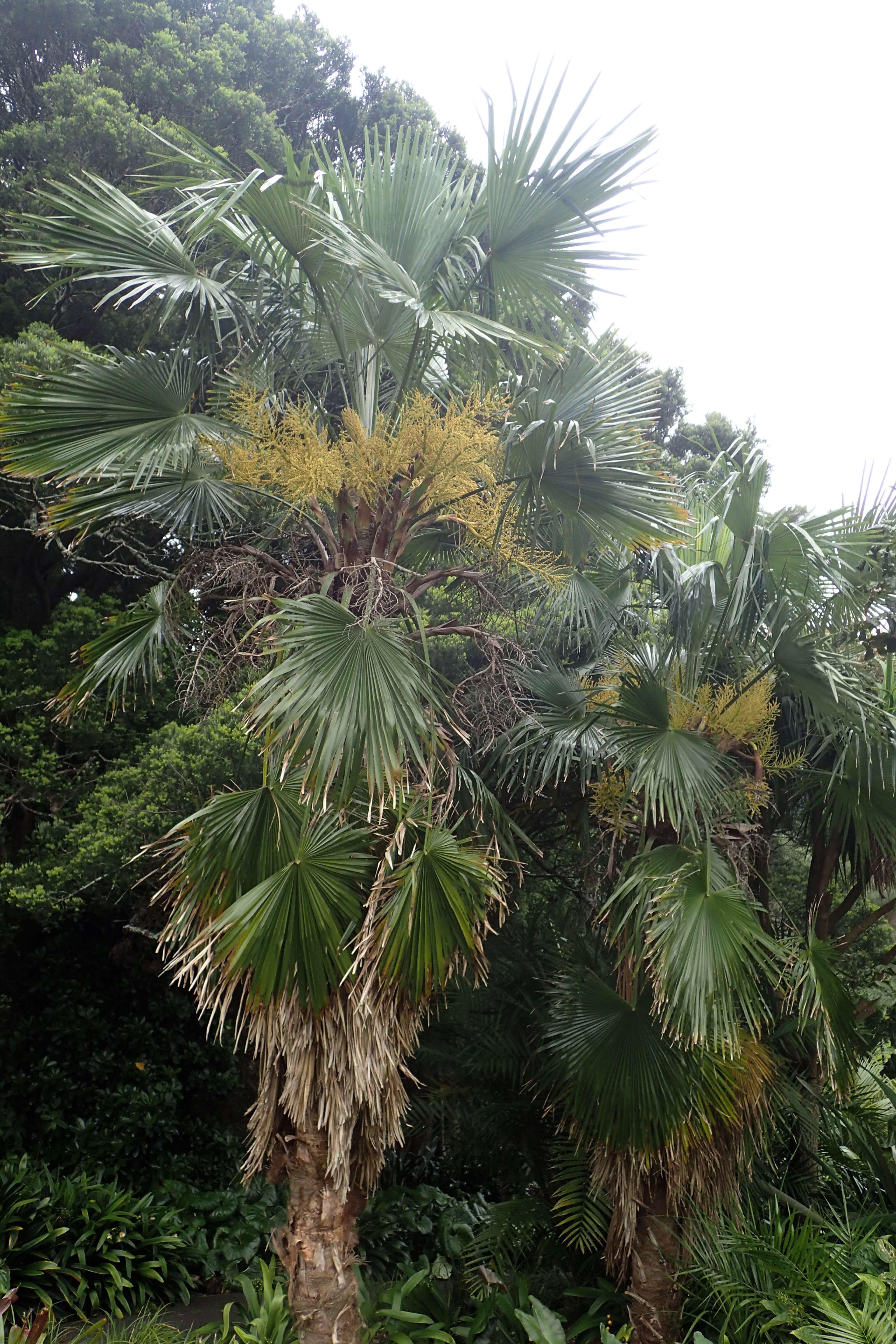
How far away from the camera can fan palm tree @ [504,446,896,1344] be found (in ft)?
12.2

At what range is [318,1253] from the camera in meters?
3.32

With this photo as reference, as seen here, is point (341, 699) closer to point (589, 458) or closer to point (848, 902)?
point (589, 458)

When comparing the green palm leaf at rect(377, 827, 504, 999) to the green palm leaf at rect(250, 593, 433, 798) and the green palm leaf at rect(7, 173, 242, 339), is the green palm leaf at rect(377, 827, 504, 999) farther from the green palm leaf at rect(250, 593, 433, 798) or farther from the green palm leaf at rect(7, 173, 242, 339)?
the green palm leaf at rect(7, 173, 242, 339)

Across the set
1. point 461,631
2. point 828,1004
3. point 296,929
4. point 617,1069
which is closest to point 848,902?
point 828,1004

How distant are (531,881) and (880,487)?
368 cm

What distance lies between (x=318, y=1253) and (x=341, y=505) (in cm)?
293

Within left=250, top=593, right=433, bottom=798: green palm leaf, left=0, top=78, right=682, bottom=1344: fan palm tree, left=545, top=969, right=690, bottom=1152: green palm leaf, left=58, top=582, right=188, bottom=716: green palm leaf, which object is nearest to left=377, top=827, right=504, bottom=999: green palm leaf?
left=0, top=78, right=682, bottom=1344: fan palm tree

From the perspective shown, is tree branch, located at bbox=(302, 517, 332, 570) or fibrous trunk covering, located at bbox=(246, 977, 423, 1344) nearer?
fibrous trunk covering, located at bbox=(246, 977, 423, 1344)

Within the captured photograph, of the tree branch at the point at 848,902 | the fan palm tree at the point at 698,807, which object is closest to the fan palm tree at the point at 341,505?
the fan palm tree at the point at 698,807

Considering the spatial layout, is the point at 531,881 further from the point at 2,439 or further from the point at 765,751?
the point at 2,439

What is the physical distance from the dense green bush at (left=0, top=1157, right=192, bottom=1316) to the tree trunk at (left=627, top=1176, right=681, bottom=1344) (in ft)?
10.6

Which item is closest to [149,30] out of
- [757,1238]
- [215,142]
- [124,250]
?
[215,142]

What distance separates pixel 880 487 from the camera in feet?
14.6

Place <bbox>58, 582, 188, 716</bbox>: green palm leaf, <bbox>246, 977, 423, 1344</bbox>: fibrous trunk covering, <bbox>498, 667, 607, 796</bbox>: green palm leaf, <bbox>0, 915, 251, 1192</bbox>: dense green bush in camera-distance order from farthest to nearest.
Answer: <bbox>0, 915, 251, 1192</bbox>: dense green bush
<bbox>498, 667, 607, 796</bbox>: green palm leaf
<bbox>58, 582, 188, 716</bbox>: green palm leaf
<bbox>246, 977, 423, 1344</bbox>: fibrous trunk covering
